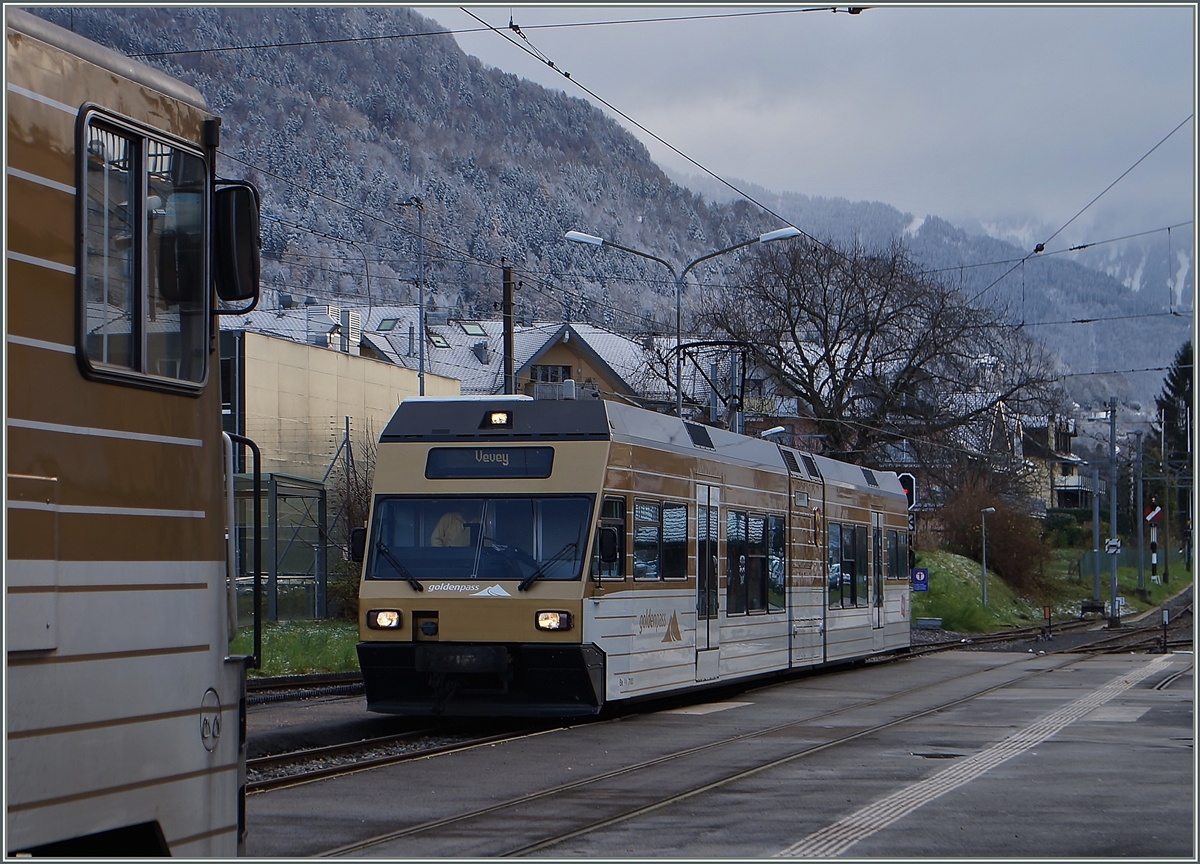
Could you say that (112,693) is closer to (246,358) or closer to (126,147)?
(126,147)

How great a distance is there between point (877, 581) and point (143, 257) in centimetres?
2215

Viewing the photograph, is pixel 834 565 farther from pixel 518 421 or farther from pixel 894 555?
A: pixel 518 421

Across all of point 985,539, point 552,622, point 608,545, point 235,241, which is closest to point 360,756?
Result: point 552,622

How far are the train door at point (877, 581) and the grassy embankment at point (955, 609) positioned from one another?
896cm

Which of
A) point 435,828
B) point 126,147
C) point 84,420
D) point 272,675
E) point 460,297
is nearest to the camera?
point 84,420

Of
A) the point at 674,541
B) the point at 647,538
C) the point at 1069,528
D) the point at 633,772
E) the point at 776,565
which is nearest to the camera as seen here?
the point at 633,772

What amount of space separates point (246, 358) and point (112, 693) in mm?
40143

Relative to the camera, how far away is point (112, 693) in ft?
14.1

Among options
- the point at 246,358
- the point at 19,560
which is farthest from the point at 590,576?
the point at 246,358

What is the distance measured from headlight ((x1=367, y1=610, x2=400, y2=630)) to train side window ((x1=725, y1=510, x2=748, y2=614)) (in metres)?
5.14

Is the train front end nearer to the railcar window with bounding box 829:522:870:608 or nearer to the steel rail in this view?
the steel rail

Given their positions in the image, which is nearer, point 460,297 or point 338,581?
point 338,581

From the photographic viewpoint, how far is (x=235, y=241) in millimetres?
5043

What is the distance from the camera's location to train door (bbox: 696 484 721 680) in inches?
661
